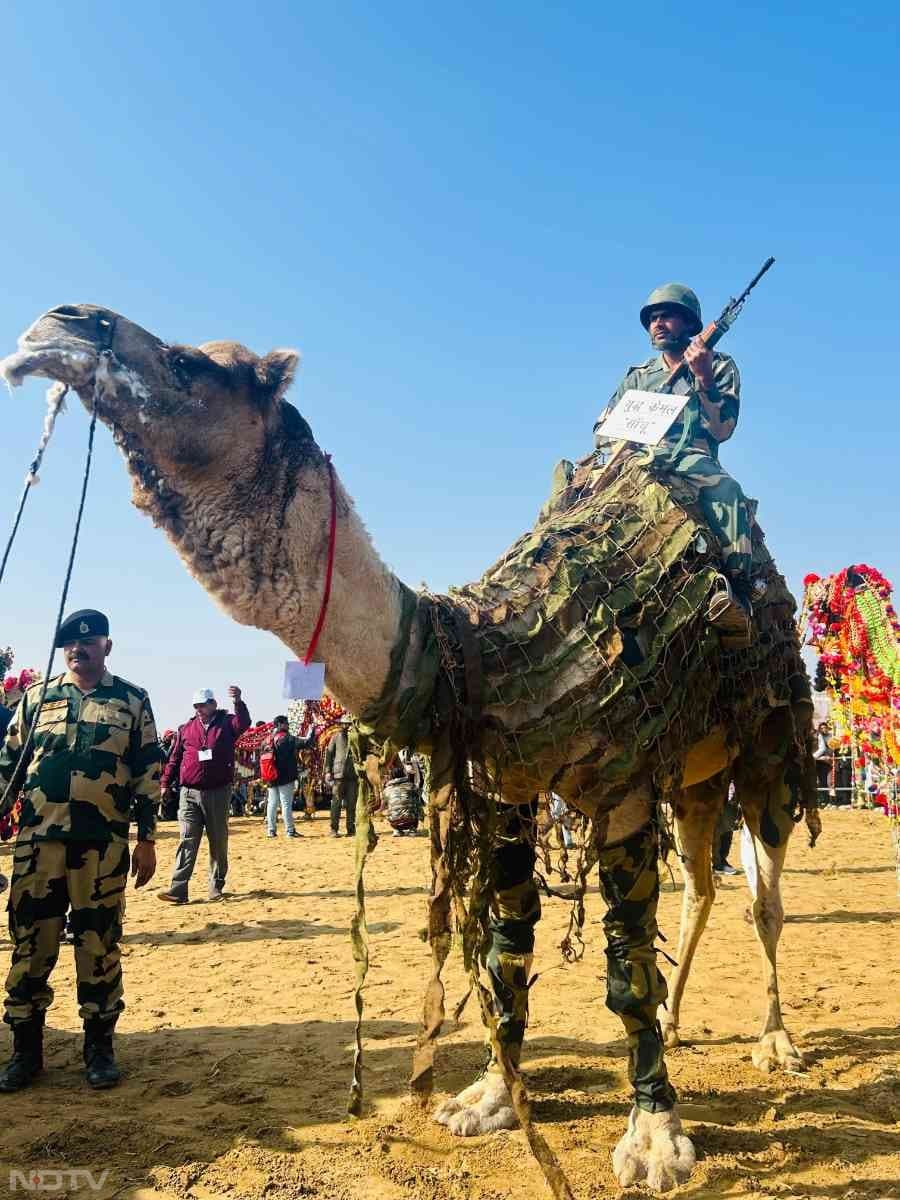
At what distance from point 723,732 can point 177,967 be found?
5.08 meters

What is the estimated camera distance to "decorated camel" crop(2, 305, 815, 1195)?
2814mm

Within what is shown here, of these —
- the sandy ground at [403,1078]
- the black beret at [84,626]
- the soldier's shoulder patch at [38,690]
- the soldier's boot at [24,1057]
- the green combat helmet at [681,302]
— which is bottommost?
the sandy ground at [403,1078]

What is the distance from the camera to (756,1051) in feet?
15.3

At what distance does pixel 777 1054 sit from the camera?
4.59m

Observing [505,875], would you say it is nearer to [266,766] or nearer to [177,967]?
[177,967]

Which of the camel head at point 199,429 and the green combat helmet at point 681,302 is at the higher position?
the green combat helmet at point 681,302

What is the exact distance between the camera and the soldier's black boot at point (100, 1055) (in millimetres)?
4387

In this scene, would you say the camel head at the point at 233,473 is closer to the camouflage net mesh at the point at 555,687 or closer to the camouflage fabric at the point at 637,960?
the camouflage net mesh at the point at 555,687

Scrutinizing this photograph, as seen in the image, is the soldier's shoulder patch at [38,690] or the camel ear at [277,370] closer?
the camel ear at [277,370]

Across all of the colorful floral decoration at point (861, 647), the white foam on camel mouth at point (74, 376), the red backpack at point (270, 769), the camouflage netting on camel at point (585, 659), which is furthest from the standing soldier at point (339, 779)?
the white foam on camel mouth at point (74, 376)

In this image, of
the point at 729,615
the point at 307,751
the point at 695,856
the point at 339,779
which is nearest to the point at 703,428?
the point at 729,615

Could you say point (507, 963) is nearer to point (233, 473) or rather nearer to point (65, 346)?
point (233, 473)

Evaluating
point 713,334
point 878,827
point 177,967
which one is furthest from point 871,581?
point 878,827

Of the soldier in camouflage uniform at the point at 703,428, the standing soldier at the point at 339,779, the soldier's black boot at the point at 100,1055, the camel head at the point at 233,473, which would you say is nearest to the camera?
the camel head at the point at 233,473
